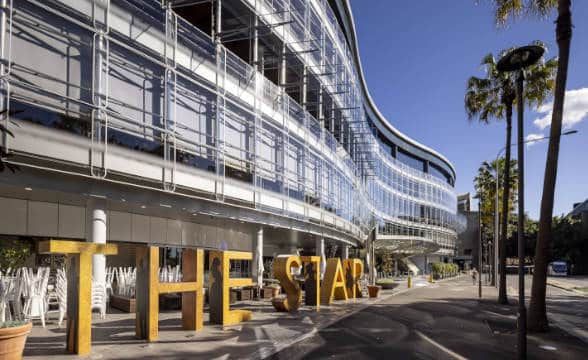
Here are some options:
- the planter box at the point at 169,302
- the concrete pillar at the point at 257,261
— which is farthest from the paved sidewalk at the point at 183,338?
the concrete pillar at the point at 257,261

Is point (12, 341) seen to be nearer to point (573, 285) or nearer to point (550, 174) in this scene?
point (550, 174)

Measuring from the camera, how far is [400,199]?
70.0 m

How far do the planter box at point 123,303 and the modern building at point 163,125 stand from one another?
92.2 inches

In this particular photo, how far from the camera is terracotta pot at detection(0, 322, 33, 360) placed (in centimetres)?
919

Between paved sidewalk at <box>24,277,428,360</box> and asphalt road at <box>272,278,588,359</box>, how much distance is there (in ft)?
2.27

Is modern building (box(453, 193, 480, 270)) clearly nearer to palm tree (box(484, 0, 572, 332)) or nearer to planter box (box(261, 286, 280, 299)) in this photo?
planter box (box(261, 286, 280, 299))

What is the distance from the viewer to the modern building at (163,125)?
14297mm

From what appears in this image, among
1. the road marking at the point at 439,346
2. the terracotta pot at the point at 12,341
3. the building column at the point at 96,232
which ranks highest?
the building column at the point at 96,232

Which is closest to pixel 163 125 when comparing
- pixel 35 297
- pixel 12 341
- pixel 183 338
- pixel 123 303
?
pixel 123 303

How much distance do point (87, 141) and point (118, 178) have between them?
159 centimetres

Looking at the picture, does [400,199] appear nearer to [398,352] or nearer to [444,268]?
[444,268]

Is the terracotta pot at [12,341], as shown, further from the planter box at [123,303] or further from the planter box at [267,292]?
the planter box at [267,292]

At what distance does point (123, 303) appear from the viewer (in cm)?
1833

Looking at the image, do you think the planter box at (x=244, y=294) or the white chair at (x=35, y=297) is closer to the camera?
the white chair at (x=35, y=297)
